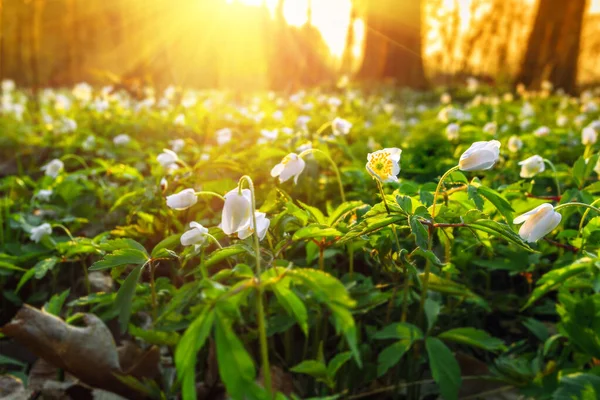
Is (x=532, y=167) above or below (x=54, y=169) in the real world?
above

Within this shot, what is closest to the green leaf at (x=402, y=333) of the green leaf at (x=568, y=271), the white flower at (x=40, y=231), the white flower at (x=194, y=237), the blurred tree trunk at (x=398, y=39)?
the green leaf at (x=568, y=271)

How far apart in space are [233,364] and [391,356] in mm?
694

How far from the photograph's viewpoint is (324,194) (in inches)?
109

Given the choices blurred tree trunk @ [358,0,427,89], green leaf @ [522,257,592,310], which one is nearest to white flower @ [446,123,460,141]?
green leaf @ [522,257,592,310]

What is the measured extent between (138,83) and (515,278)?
24.4 ft

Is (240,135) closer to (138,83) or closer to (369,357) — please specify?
(369,357)

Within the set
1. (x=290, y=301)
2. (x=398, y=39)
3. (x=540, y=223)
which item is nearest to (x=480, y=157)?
(x=540, y=223)

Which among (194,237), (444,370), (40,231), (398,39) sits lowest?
(444,370)

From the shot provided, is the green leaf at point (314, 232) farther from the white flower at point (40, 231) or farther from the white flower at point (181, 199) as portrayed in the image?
the white flower at point (40, 231)

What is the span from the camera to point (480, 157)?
1463 mm

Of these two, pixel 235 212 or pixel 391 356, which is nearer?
pixel 235 212

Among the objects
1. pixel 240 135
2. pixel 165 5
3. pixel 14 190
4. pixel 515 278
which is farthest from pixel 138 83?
pixel 165 5

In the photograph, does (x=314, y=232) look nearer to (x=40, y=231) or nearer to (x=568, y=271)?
(x=568, y=271)

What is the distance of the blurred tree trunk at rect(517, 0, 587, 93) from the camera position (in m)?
14.0
